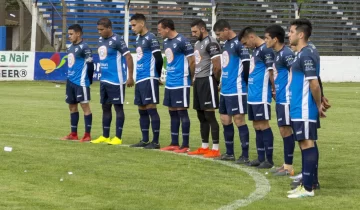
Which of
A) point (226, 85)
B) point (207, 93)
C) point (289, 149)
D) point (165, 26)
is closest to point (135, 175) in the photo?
point (289, 149)

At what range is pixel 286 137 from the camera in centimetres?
1134

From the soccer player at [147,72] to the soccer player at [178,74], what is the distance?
315 millimetres

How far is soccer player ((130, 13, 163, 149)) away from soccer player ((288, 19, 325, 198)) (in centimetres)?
479

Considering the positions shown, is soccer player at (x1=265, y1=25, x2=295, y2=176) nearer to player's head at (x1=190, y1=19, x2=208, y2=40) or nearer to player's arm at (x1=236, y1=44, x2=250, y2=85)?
player's arm at (x1=236, y1=44, x2=250, y2=85)

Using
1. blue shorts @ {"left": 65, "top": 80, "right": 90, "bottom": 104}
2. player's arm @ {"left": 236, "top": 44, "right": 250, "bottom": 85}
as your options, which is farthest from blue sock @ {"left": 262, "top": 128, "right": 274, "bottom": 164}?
blue shorts @ {"left": 65, "top": 80, "right": 90, "bottom": 104}

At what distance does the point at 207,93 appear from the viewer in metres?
13.1

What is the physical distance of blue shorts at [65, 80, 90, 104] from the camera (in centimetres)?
1490

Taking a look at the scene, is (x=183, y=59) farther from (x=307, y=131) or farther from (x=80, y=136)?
(x=307, y=131)

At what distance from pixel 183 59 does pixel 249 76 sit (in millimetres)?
1935

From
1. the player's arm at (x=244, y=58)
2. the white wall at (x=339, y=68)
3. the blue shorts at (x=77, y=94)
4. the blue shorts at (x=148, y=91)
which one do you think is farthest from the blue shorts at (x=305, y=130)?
the white wall at (x=339, y=68)

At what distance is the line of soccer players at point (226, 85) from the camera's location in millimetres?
9523

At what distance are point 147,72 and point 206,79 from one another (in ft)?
4.60

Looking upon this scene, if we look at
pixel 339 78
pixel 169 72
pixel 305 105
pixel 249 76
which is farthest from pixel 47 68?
pixel 305 105

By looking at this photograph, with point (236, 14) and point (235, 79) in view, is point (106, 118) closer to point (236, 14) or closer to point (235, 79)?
point (235, 79)
